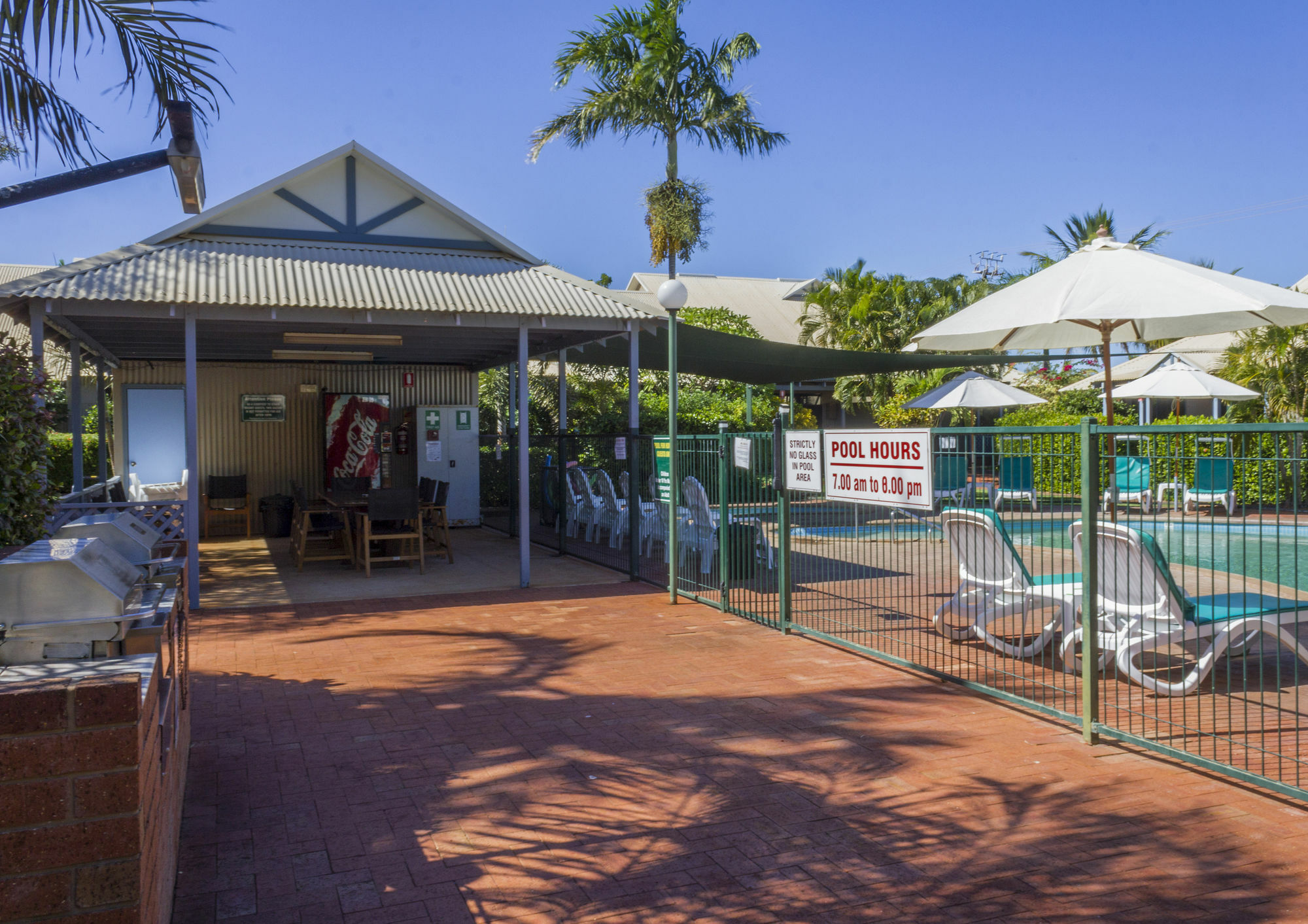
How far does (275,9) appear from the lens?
20.9ft

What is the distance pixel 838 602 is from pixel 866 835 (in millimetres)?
5047

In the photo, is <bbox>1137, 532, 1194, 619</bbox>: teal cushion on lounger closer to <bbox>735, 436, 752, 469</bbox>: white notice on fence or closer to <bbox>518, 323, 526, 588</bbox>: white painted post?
<bbox>735, 436, 752, 469</bbox>: white notice on fence

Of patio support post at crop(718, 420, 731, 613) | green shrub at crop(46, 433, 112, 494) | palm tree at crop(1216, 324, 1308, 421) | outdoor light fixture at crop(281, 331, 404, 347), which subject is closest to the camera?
patio support post at crop(718, 420, 731, 613)

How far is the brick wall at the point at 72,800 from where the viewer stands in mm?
2078

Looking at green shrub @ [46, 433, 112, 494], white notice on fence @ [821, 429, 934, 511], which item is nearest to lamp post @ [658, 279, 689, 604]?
white notice on fence @ [821, 429, 934, 511]

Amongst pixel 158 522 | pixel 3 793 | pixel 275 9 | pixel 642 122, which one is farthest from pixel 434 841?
pixel 642 122

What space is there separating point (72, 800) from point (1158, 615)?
5052 millimetres

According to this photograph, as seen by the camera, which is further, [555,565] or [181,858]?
[555,565]

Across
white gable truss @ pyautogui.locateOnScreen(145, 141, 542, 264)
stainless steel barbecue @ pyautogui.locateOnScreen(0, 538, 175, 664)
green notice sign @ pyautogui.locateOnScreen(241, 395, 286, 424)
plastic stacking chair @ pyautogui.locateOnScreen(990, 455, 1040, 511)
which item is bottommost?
stainless steel barbecue @ pyautogui.locateOnScreen(0, 538, 175, 664)

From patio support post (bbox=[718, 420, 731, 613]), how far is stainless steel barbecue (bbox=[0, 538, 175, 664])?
5560 mm

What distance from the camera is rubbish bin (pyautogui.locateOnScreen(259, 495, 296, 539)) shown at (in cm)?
1485

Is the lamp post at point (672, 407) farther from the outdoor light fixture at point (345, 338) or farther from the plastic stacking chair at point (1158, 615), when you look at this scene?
the outdoor light fixture at point (345, 338)

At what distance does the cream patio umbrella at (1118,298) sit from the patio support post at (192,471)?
250 inches

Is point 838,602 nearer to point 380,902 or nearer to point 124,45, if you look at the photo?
point 380,902
